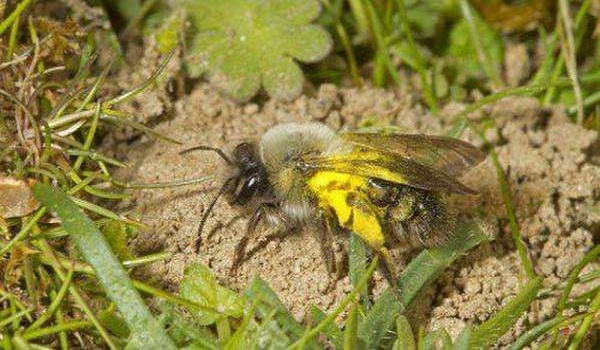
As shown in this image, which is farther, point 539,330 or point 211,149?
point 211,149

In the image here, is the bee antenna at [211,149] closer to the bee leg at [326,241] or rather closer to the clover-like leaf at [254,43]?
the bee leg at [326,241]

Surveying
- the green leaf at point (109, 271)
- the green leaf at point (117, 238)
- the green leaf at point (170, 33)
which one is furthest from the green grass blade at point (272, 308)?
the green leaf at point (170, 33)

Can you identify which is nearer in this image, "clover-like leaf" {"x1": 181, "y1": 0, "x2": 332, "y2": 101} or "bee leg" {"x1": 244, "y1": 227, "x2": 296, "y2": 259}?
"bee leg" {"x1": 244, "y1": 227, "x2": 296, "y2": 259}

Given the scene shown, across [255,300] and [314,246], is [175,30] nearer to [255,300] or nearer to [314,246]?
[314,246]

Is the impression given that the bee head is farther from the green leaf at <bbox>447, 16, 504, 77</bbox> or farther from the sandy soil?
the green leaf at <bbox>447, 16, 504, 77</bbox>

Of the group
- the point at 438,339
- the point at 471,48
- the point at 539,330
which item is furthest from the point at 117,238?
the point at 471,48

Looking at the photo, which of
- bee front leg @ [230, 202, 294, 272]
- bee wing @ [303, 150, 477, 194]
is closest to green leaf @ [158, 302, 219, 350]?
bee front leg @ [230, 202, 294, 272]

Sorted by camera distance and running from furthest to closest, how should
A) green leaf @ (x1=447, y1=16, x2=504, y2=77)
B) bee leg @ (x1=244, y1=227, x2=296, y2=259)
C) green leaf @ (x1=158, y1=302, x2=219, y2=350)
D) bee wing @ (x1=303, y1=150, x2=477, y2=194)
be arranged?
green leaf @ (x1=447, y1=16, x2=504, y2=77), bee leg @ (x1=244, y1=227, x2=296, y2=259), bee wing @ (x1=303, y1=150, x2=477, y2=194), green leaf @ (x1=158, y1=302, x2=219, y2=350)

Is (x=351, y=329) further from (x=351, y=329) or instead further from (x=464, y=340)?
(x=464, y=340)
